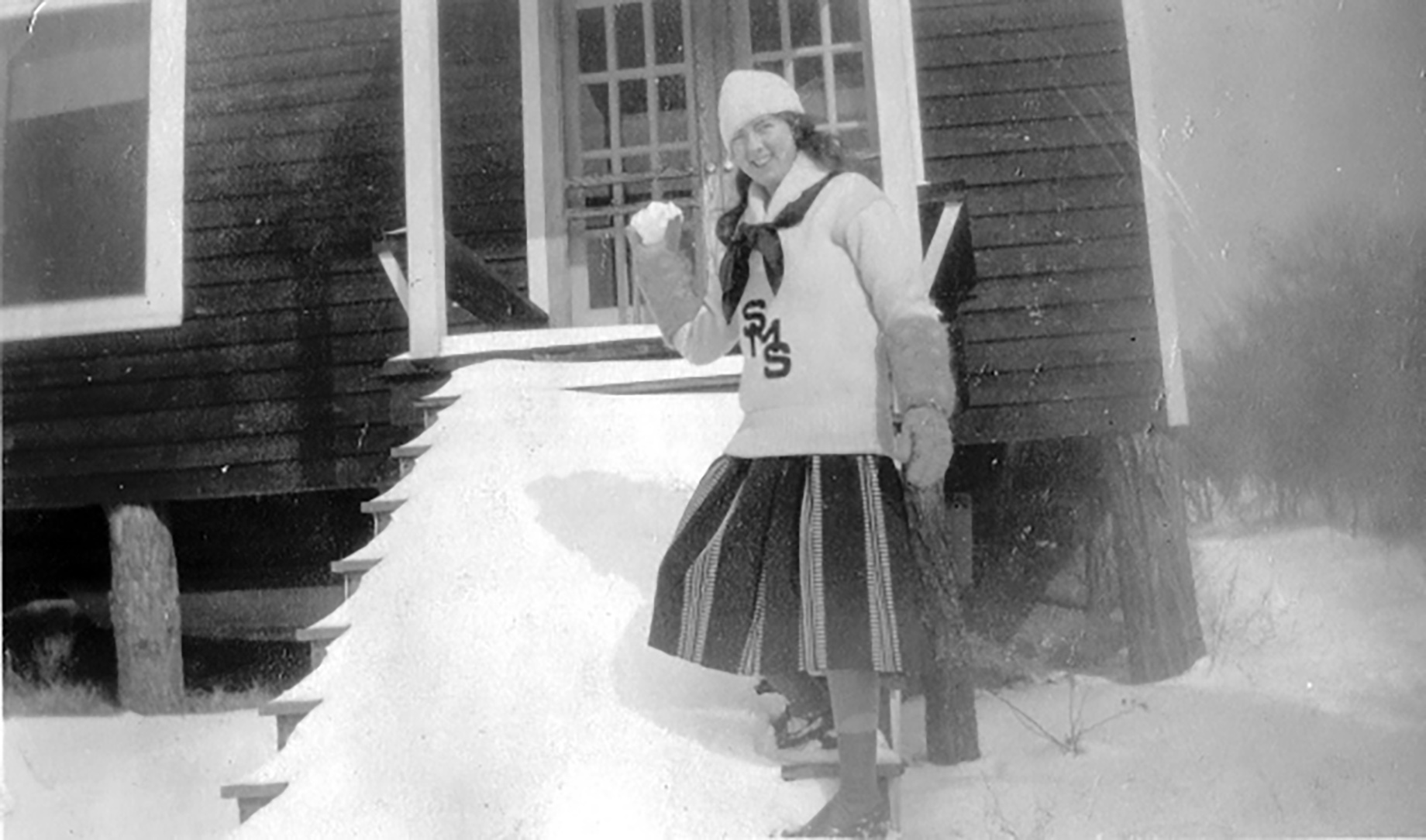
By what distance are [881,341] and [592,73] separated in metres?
2.78

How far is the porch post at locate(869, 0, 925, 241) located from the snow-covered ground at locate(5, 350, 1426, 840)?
0.77 metres

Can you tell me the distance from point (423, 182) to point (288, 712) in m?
1.76

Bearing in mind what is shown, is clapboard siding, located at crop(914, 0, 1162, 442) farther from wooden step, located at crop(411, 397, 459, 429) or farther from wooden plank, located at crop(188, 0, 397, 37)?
wooden plank, located at crop(188, 0, 397, 37)

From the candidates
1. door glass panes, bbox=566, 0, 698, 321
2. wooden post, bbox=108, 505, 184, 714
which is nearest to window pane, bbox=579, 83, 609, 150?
door glass panes, bbox=566, 0, 698, 321

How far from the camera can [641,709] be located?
7.66 feet

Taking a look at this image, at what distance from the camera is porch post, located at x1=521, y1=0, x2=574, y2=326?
177 inches

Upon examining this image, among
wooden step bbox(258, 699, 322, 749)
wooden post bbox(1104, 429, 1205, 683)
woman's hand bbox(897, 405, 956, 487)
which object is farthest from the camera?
wooden post bbox(1104, 429, 1205, 683)

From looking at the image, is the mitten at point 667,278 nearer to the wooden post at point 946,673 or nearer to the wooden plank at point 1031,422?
the wooden post at point 946,673

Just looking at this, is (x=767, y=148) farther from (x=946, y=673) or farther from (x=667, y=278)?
(x=946, y=673)

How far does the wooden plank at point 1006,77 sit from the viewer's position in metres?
3.95

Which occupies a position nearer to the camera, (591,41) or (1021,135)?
(1021,135)

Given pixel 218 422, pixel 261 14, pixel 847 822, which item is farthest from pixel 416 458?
pixel 261 14

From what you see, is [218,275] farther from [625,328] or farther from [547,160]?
[625,328]

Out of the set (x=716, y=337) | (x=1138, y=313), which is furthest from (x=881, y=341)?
(x=1138, y=313)
